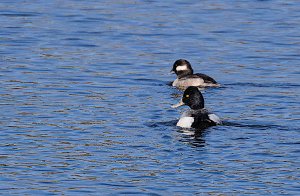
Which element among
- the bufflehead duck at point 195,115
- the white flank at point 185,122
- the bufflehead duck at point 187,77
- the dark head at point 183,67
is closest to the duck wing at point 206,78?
the bufflehead duck at point 187,77

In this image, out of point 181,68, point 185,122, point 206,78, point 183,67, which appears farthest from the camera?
point 183,67

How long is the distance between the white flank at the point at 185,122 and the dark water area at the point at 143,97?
0.57 ft

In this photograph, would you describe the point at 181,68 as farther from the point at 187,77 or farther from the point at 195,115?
the point at 195,115

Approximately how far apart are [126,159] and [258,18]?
18798mm

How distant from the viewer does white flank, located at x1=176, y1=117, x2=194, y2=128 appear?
831 inches

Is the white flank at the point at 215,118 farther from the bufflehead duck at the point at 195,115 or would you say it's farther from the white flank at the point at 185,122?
the white flank at the point at 185,122

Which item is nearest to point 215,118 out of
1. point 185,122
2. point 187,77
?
point 185,122

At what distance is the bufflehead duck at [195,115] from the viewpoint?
21062mm

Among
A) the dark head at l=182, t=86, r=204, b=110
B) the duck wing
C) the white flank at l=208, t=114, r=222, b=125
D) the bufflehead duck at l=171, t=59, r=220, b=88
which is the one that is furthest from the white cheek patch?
the white flank at l=208, t=114, r=222, b=125

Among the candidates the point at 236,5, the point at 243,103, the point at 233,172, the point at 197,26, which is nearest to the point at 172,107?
the point at 243,103

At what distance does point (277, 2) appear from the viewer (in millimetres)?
39812

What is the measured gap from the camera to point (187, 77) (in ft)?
89.7

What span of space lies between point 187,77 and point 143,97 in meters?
3.09

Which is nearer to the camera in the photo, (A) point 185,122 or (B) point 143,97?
(A) point 185,122
